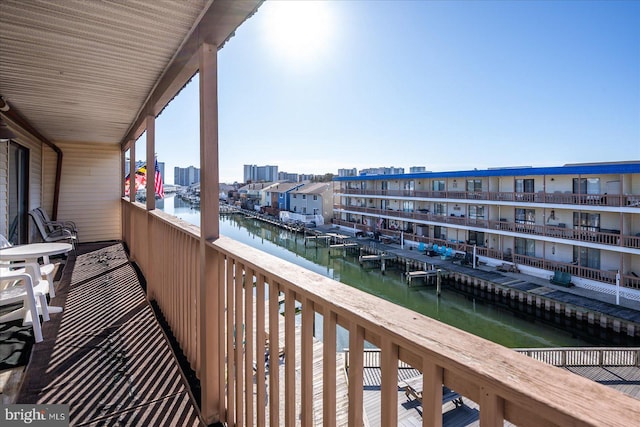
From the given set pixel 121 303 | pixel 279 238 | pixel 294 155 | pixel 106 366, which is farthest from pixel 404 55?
pixel 294 155

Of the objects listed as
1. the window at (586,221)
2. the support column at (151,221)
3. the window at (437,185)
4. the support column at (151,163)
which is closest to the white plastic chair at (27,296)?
the support column at (151,221)

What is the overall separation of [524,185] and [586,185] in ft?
8.40

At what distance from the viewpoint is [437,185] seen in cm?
2053

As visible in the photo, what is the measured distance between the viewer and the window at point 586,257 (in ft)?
43.2

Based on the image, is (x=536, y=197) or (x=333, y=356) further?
(x=536, y=197)

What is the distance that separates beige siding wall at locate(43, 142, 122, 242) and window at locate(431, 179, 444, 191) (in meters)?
17.3

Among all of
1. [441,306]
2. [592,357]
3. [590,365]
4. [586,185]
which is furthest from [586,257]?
[590,365]

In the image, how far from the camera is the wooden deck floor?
1.91 m

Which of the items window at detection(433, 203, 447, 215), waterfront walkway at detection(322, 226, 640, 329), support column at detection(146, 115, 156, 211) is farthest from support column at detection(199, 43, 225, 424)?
window at detection(433, 203, 447, 215)

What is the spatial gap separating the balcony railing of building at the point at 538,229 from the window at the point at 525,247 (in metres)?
0.61

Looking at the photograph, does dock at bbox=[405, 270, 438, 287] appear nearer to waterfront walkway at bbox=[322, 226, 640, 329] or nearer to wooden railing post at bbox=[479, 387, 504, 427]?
waterfront walkway at bbox=[322, 226, 640, 329]

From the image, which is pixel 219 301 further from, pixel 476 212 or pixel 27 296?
pixel 476 212

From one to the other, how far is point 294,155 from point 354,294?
51516mm

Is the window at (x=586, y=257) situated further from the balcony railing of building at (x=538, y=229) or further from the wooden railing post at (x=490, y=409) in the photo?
the wooden railing post at (x=490, y=409)
